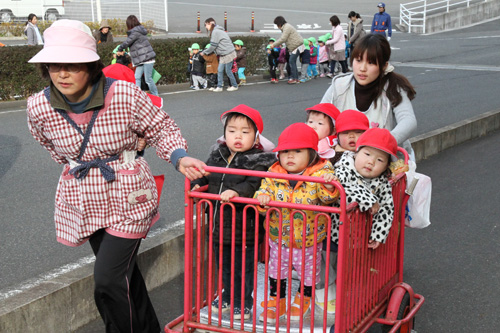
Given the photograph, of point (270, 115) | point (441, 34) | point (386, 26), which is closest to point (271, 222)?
point (270, 115)

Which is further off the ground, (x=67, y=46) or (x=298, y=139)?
(x=67, y=46)

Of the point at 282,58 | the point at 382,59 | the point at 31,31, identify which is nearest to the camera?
the point at 382,59

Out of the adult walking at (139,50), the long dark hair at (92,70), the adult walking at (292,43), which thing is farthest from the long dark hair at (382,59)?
the adult walking at (292,43)

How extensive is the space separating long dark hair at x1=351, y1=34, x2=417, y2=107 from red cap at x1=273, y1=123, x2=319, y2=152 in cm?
114

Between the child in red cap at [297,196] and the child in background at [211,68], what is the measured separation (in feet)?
44.7

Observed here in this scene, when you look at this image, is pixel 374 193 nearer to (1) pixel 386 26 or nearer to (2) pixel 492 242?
(2) pixel 492 242

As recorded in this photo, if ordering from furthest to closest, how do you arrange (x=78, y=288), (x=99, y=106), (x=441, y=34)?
(x=441, y=34) < (x=78, y=288) < (x=99, y=106)

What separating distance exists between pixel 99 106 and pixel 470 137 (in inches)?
339

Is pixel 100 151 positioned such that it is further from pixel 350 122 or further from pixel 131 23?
pixel 131 23

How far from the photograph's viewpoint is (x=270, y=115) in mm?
13094

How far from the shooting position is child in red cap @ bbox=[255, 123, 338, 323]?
351 centimetres

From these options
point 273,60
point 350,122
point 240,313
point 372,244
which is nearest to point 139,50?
point 273,60

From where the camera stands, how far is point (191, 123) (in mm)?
12047

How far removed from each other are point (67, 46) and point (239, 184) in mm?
1109
